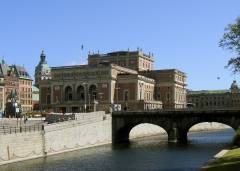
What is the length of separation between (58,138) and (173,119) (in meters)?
34.0

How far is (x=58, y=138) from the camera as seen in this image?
266 ft

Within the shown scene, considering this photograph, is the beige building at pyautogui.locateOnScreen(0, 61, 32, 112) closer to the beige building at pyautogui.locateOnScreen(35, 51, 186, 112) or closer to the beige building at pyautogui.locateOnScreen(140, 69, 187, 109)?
the beige building at pyautogui.locateOnScreen(35, 51, 186, 112)

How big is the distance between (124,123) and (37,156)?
3974 centimetres

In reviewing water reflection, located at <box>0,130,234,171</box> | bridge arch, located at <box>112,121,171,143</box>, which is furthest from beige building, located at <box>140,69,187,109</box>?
water reflection, located at <box>0,130,234,171</box>

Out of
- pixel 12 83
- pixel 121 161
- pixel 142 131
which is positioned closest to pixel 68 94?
pixel 12 83

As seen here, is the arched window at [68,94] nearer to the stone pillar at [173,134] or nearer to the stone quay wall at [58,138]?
the stone quay wall at [58,138]

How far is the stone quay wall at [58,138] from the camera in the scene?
6644cm

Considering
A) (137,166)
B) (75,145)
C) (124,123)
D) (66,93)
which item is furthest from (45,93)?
(137,166)

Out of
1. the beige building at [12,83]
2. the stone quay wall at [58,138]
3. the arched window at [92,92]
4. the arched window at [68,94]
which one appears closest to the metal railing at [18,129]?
the stone quay wall at [58,138]

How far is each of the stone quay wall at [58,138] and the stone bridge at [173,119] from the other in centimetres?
286

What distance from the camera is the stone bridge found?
103562 millimetres

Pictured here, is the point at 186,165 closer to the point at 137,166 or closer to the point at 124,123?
the point at 137,166

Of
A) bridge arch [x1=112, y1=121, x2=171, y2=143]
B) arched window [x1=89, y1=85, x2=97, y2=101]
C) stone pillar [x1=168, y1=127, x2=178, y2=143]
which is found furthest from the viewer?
arched window [x1=89, y1=85, x2=97, y2=101]

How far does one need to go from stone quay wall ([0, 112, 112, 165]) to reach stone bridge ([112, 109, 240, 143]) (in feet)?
9.38
